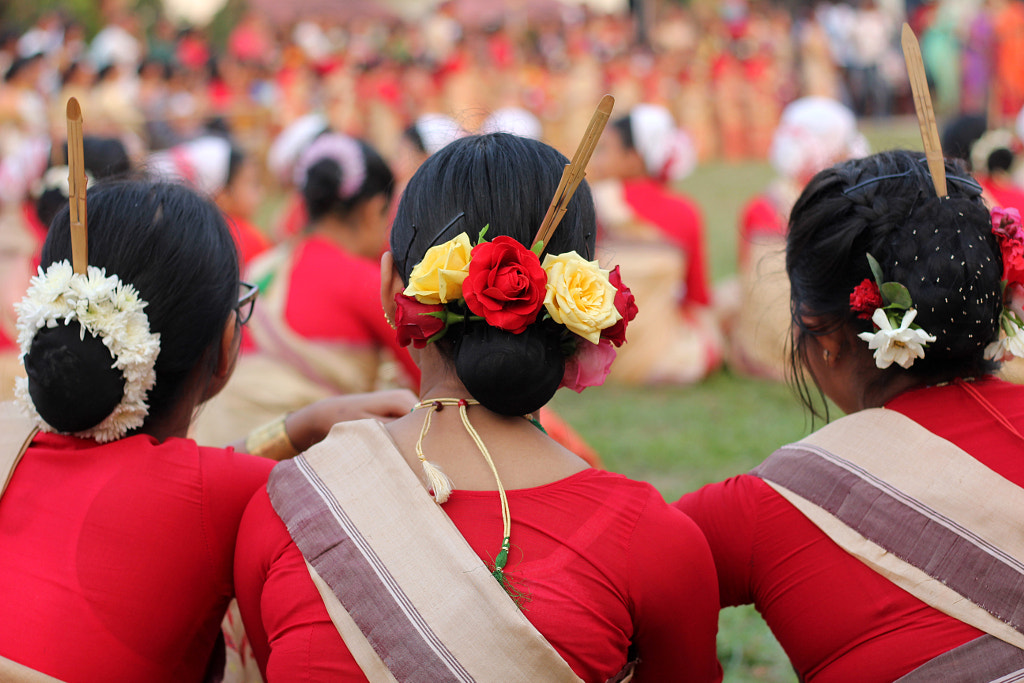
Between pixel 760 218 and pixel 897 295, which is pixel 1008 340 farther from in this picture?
pixel 760 218

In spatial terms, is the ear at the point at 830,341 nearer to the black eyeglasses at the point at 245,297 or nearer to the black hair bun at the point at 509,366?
the black hair bun at the point at 509,366

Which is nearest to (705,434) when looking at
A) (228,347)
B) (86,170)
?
(86,170)

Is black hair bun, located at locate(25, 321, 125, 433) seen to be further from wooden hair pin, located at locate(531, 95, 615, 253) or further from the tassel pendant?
wooden hair pin, located at locate(531, 95, 615, 253)

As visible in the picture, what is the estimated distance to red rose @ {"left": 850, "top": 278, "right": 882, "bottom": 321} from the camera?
1742mm

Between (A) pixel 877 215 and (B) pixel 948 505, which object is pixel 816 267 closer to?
(A) pixel 877 215

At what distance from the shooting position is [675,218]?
20.1 feet

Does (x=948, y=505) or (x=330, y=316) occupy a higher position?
(x=948, y=505)

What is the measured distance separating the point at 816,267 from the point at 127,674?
1.39 meters

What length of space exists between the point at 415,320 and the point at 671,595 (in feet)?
1.89

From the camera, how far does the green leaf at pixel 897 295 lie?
5.57 ft

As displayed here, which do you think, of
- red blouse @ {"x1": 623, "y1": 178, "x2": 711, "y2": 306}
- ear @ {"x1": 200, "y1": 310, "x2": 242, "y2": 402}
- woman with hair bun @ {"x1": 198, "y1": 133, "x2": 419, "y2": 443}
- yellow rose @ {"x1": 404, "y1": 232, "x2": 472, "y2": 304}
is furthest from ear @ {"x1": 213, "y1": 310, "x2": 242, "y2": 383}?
red blouse @ {"x1": 623, "y1": 178, "x2": 711, "y2": 306}

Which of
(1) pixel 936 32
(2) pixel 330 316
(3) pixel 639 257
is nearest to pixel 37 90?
(3) pixel 639 257

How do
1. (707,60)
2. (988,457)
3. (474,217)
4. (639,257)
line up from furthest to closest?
(707,60), (639,257), (988,457), (474,217)

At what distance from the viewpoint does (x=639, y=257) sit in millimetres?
6121
